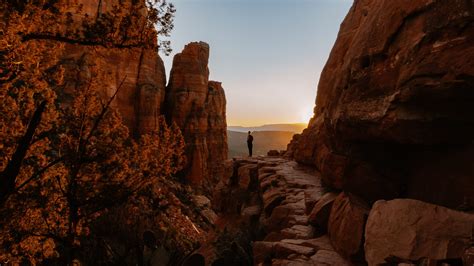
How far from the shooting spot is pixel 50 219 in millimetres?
11445

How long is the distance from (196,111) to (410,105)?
156 ft

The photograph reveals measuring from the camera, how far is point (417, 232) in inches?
129

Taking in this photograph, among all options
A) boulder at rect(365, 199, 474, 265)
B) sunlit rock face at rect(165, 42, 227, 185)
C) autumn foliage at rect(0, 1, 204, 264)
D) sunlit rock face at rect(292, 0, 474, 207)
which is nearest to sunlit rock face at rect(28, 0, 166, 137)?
autumn foliage at rect(0, 1, 204, 264)

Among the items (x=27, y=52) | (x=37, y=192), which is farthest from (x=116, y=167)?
(x=27, y=52)

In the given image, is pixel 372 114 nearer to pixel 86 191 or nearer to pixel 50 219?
pixel 86 191

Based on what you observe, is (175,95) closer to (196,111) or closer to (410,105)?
(196,111)

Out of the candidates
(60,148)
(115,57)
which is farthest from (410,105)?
(115,57)

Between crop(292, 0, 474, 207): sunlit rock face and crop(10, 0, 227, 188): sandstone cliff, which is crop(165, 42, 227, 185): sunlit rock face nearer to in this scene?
crop(10, 0, 227, 188): sandstone cliff

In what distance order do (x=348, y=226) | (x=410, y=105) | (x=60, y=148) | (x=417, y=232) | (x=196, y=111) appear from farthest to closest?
1. (x=196, y=111)
2. (x=60, y=148)
3. (x=348, y=226)
4. (x=410, y=105)
5. (x=417, y=232)

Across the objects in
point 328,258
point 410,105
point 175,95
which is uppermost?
point 175,95

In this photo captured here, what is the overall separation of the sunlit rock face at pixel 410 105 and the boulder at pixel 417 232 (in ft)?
2.65

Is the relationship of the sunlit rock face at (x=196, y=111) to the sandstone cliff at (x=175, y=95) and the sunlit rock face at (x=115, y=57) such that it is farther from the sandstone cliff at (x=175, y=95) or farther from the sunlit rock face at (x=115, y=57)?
the sunlit rock face at (x=115, y=57)

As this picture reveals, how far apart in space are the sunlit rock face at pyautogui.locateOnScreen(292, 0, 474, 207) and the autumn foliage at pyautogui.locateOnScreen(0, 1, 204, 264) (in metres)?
6.53

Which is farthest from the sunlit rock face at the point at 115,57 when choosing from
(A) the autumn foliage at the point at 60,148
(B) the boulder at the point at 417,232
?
(B) the boulder at the point at 417,232
